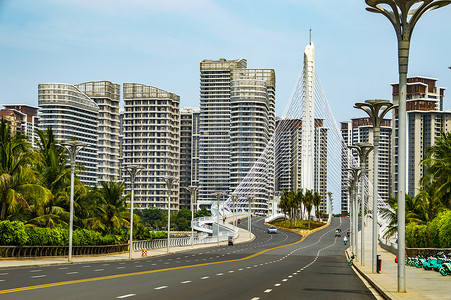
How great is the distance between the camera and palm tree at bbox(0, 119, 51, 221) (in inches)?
1855

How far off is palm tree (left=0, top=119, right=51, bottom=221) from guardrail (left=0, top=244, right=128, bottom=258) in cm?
324

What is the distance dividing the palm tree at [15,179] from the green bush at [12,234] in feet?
13.0

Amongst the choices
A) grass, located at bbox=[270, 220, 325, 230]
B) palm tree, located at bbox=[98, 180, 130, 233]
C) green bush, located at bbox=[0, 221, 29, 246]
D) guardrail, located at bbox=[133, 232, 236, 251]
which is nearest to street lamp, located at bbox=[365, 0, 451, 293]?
green bush, located at bbox=[0, 221, 29, 246]

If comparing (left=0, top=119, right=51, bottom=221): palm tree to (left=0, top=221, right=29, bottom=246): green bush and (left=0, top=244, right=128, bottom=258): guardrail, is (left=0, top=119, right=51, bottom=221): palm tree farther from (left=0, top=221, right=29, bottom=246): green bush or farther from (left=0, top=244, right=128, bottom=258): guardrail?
(left=0, top=221, right=29, bottom=246): green bush

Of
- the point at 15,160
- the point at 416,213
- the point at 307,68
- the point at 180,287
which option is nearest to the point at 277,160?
the point at 307,68

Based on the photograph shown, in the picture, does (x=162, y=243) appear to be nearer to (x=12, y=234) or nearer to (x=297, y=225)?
(x=12, y=234)

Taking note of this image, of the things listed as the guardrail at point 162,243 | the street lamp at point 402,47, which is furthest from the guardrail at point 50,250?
the street lamp at point 402,47

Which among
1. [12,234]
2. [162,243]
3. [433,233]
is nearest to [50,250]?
[12,234]

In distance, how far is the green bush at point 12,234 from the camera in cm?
4216

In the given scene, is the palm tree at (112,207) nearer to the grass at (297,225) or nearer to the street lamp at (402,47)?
the street lamp at (402,47)

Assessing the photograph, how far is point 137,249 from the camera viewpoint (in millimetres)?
71375

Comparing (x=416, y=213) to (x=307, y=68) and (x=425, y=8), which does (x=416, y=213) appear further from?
(x=307, y=68)

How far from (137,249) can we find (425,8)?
52.5 metres

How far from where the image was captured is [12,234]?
4253 cm
